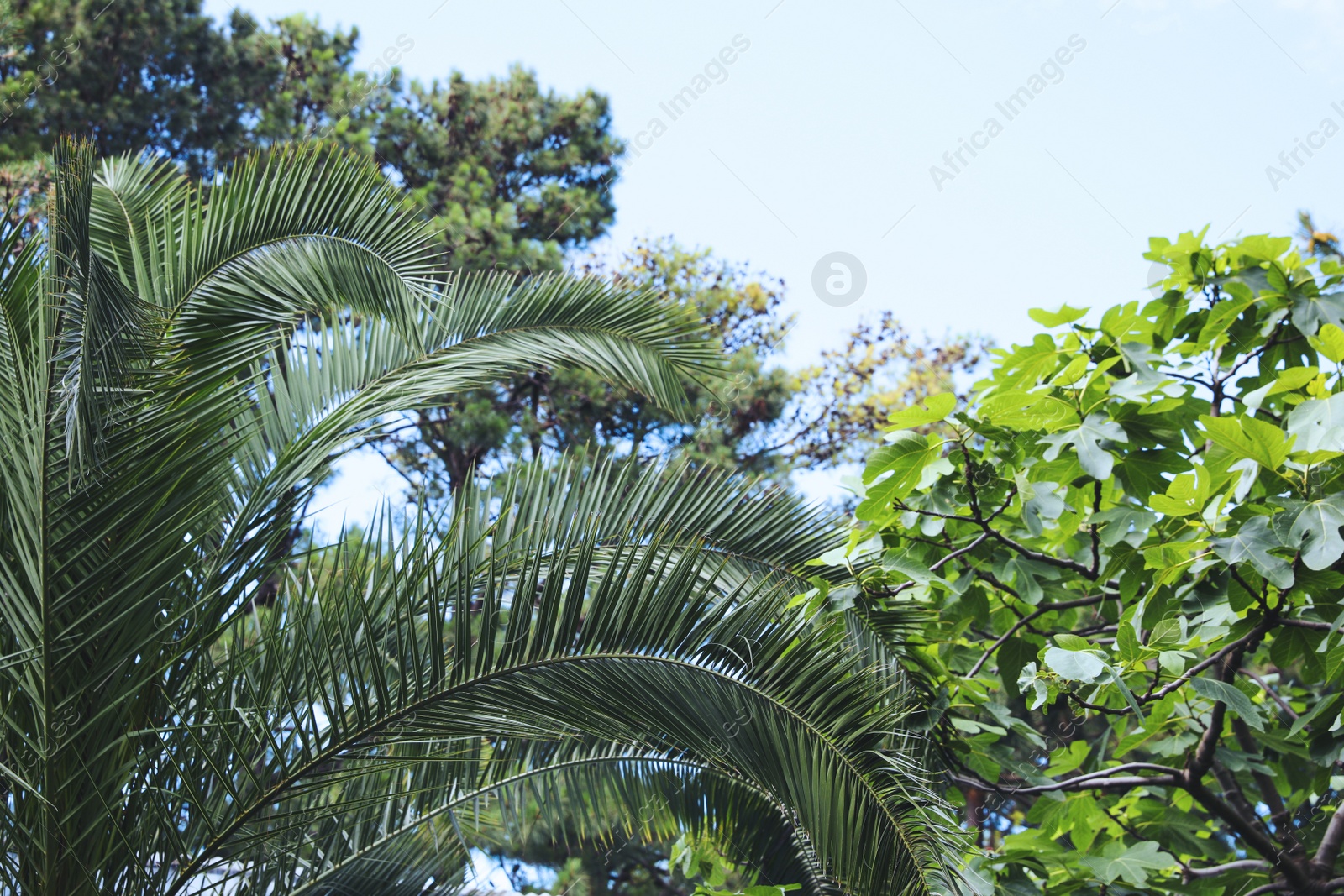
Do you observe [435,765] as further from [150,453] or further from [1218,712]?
[1218,712]

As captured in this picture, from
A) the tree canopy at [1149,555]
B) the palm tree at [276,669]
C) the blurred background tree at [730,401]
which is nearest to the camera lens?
the palm tree at [276,669]

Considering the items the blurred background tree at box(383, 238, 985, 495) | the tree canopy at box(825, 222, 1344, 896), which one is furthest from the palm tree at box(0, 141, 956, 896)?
the blurred background tree at box(383, 238, 985, 495)

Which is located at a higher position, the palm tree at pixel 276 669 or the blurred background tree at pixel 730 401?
the blurred background tree at pixel 730 401

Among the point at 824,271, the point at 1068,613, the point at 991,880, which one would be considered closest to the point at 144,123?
the point at 824,271

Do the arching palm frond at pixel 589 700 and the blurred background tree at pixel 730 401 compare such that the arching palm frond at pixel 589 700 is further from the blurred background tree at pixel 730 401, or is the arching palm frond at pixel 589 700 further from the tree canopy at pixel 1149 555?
the blurred background tree at pixel 730 401

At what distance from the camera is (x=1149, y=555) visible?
7.98ft

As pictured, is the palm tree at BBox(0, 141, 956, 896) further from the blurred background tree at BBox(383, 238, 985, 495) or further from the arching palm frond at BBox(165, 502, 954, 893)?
the blurred background tree at BBox(383, 238, 985, 495)

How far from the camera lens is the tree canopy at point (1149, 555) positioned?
2.35 meters

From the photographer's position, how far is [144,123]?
10930mm

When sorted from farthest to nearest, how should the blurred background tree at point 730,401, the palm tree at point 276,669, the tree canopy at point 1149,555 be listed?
the blurred background tree at point 730,401 < the tree canopy at point 1149,555 < the palm tree at point 276,669

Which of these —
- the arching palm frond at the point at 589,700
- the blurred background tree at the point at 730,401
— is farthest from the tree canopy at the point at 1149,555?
the blurred background tree at the point at 730,401

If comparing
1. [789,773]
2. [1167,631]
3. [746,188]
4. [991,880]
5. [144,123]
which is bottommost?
[991,880]

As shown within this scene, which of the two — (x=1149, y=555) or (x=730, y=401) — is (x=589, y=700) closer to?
(x=1149, y=555)

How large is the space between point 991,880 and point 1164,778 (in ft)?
2.25
